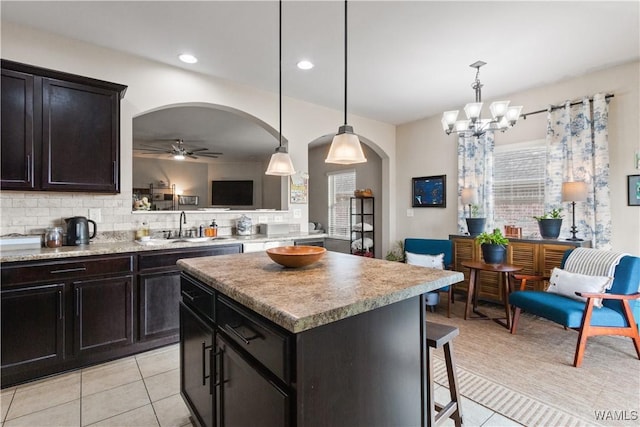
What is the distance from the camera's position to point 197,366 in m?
1.69

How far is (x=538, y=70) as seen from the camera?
3.49m

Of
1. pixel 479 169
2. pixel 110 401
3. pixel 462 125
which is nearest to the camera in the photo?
pixel 110 401

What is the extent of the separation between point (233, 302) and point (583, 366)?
2871 millimetres

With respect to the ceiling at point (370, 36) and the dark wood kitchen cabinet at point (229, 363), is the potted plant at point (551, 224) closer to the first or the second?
the ceiling at point (370, 36)

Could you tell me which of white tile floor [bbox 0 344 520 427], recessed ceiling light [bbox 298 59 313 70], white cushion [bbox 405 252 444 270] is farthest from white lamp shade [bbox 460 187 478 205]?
white tile floor [bbox 0 344 520 427]

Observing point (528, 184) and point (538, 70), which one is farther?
point (528, 184)

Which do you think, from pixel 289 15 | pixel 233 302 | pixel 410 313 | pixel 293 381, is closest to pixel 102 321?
pixel 233 302

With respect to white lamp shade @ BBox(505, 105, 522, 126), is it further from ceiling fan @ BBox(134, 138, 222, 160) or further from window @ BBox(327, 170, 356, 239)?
ceiling fan @ BBox(134, 138, 222, 160)

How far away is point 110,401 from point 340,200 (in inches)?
210

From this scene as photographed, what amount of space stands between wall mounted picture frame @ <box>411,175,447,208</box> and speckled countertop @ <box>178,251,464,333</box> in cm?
351

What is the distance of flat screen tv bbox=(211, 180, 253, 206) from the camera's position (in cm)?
914

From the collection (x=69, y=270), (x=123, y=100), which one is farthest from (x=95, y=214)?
(x=123, y=100)

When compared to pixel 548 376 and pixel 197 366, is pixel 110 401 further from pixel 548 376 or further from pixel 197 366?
pixel 548 376

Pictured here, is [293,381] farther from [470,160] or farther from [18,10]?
[470,160]
